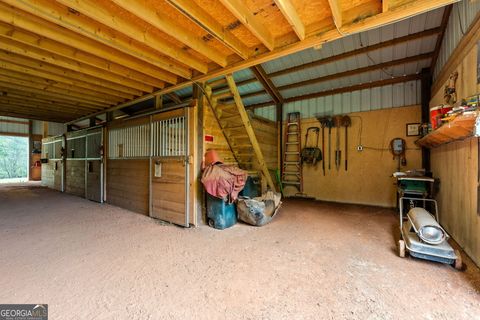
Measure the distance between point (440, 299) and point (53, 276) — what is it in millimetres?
3331

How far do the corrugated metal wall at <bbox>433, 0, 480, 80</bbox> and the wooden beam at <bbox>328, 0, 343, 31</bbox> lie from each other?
1.48 metres

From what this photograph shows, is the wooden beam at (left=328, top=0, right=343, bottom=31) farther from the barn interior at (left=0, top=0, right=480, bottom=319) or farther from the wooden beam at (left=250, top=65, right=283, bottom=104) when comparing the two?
the wooden beam at (left=250, top=65, right=283, bottom=104)

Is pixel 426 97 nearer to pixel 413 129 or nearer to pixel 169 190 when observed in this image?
pixel 413 129

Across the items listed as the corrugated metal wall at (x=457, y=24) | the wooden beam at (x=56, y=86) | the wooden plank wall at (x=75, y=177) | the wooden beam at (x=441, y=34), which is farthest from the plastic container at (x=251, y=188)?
the wooden plank wall at (x=75, y=177)

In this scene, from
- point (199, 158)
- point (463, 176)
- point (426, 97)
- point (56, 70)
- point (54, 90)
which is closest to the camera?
point (463, 176)

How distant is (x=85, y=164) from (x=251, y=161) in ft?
15.9

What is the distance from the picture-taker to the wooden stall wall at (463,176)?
7.30 ft

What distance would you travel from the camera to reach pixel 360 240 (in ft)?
9.44

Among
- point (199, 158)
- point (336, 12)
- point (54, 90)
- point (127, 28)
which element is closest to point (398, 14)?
point (336, 12)

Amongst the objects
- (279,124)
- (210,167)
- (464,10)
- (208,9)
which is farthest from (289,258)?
(279,124)

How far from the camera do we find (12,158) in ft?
41.4

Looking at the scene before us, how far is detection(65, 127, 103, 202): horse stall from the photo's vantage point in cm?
551

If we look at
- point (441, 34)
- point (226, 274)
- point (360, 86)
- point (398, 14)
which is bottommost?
point (226, 274)

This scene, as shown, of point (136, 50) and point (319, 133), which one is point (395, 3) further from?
point (319, 133)
